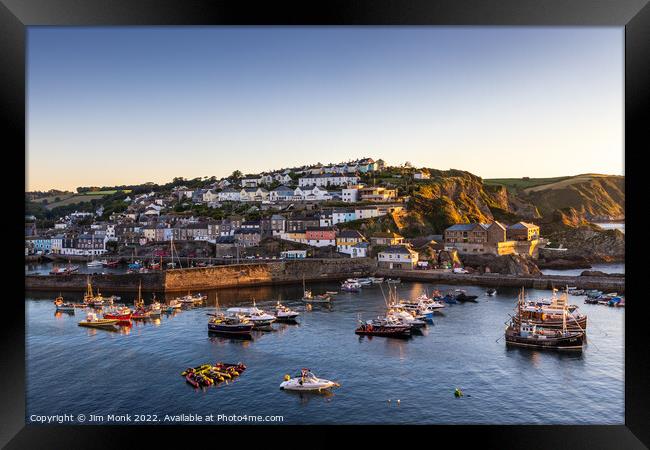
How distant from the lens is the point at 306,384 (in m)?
6.66

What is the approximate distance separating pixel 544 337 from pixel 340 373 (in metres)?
3.95

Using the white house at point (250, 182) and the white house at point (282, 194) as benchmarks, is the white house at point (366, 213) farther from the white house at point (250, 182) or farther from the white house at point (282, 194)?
the white house at point (250, 182)

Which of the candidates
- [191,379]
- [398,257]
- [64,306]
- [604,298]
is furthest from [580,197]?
[64,306]

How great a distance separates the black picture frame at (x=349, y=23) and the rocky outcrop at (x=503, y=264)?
12.8 meters

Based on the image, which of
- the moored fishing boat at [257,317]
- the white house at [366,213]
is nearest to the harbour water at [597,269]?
the white house at [366,213]

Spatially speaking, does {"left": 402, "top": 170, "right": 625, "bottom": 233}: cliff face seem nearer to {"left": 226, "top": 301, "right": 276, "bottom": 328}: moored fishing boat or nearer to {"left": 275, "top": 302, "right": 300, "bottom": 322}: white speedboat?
{"left": 275, "top": 302, "right": 300, "bottom": 322}: white speedboat

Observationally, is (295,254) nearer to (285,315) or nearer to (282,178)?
(285,315)

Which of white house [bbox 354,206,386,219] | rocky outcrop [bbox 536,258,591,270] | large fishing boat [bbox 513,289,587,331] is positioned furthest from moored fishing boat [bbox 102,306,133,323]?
rocky outcrop [bbox 536,258,591,270]

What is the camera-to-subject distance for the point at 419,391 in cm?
651

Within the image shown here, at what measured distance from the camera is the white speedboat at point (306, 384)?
664 cm

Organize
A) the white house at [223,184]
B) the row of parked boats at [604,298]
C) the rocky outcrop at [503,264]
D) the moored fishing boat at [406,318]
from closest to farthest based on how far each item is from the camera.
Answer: the moored fishing boat at [406,318]
the row of parked boats at [604,298]
the rocky outcrop at [503,264]
the white house at [223,184]

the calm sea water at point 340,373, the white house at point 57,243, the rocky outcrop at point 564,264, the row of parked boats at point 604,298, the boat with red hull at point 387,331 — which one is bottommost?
the calm sea water at point 340,373
